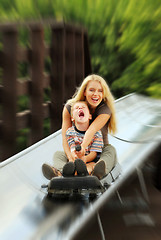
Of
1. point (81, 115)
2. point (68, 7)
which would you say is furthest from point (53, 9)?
point (81, 115)

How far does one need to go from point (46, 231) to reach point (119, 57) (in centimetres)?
283

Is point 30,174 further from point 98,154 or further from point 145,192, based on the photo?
point 145,192

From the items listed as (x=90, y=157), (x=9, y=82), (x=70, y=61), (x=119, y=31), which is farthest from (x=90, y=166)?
(x=119, y=31)

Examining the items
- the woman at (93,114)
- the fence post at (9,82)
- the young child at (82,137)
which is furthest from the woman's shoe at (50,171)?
the fence post at (9,82)

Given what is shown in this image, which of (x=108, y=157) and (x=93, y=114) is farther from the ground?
(x=93, y=114)

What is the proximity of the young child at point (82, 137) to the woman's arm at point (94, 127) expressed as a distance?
0.08 ft

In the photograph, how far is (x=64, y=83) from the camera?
2736mm

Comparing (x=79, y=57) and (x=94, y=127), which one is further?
(x=79, y=57)

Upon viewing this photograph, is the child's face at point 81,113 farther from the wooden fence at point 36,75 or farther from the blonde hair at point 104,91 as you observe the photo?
the wooden fence at point 36,75

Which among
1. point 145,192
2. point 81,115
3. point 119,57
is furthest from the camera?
point 119,57

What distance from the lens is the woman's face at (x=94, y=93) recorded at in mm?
1275

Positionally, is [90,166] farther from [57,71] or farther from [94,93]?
[57,71]

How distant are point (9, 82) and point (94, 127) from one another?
0.93 m

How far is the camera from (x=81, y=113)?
48.2 inches
